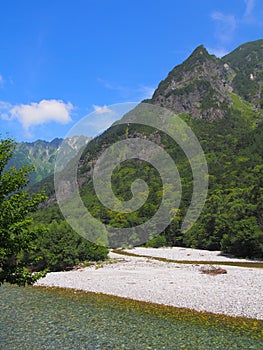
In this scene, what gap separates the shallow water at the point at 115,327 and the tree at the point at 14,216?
4.14 meters

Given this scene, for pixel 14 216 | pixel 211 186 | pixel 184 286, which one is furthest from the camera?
pixel 211 186

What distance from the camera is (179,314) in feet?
66.3

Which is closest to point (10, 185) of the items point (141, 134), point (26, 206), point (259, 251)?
point (26, 206)

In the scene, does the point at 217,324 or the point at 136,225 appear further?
the point at 136,225

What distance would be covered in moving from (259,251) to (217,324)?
112 ft

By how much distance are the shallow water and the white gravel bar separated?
6.68 ft

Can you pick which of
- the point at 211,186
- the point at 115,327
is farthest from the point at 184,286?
the point at 211,186

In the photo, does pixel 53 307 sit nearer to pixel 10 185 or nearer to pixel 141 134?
pixel 10 185

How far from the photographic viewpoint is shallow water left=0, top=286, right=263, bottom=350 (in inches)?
601

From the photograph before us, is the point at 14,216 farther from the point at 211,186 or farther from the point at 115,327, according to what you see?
the point at 211,186

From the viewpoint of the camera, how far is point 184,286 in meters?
28.8

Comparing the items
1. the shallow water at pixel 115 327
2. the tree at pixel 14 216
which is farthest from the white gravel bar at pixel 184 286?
the tree at pixel 14 216

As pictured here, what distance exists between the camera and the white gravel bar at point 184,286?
22031mm

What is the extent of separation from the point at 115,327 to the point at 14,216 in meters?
9.65
